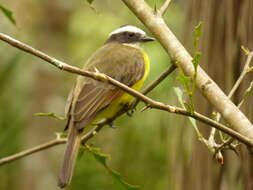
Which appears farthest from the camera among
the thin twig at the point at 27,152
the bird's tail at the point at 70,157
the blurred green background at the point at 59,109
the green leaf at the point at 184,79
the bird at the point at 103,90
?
the blurred green background at the point at 59,109

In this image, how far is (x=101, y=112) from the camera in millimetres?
3326

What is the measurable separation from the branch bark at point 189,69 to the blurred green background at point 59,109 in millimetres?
861

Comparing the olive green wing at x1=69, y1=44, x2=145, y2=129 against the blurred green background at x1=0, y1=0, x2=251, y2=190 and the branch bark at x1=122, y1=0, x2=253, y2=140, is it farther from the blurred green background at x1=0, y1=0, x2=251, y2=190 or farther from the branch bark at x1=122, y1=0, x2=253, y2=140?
the branch bark at x1=122, y1=0, x2=253, y2=140

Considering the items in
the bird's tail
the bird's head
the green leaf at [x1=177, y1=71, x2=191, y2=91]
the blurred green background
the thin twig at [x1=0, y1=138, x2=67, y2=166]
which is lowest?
the blurred green background

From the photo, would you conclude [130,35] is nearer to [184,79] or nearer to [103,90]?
[103,90]

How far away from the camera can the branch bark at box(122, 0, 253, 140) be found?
180 cm

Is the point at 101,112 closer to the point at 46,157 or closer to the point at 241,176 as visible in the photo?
the point at 241,176

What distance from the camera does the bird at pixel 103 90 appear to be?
122 inches

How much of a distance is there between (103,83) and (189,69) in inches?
60.2

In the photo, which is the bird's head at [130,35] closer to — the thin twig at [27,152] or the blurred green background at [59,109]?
the blurred green background at [59,109]

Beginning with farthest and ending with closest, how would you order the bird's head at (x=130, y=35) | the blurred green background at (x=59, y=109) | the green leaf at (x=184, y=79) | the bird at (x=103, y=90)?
1. the blurred green background at (x=59, y=109)
2. the bird's head at (x=130, y=35)
3. the bird at (x=103, y=90)
4. the green leaf at (x=184, y=79)

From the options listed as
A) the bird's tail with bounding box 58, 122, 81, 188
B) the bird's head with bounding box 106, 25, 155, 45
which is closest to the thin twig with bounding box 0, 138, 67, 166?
the bird's tail with bounding box 58, 122, 81, 188

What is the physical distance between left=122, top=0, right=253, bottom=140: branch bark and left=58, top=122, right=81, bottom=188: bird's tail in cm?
66

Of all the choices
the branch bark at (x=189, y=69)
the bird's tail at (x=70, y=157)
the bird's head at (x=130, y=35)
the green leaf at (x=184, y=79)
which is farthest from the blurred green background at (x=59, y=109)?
the green leaf at (x=184, y=79)
